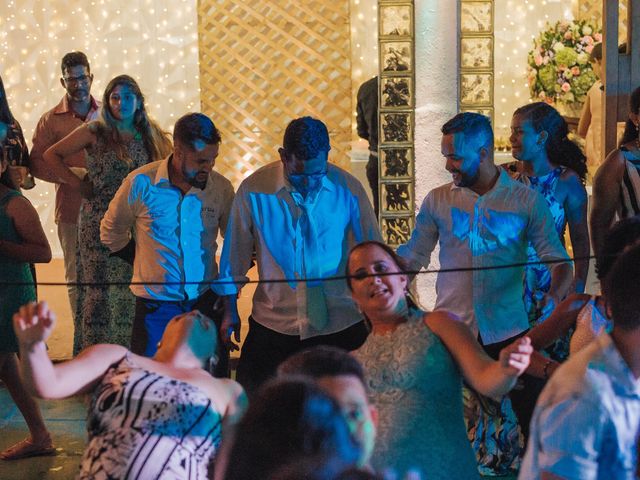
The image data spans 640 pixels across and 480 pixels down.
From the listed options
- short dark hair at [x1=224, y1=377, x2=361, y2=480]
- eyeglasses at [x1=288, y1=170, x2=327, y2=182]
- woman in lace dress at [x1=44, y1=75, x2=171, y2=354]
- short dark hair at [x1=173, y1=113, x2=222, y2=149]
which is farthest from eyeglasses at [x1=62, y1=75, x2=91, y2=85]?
short dark hair at [x1=224, y1=377, x2=361, y2=480]

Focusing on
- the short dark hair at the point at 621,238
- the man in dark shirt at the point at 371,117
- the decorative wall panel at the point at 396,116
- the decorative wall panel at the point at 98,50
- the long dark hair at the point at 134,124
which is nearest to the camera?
the short dark hair at the point at 621,238

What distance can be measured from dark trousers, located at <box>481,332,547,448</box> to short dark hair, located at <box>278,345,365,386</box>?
3.22 feet

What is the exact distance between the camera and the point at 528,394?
317cm

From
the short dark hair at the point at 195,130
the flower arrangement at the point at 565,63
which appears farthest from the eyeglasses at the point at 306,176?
the flower arrangement at the point at 565,63

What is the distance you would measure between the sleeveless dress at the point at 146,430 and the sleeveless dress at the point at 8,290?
147 centimetres

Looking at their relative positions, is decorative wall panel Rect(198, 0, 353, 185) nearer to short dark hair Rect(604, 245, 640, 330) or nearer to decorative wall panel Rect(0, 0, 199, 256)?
decorative wall panel Rect(0, 0, 199, 256)

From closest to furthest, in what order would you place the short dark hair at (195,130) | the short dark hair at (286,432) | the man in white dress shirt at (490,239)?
1. the short dark hair at (286,432)
2. the man in white dress shirt at (490,239)
3. the short dark hair at (195,130)

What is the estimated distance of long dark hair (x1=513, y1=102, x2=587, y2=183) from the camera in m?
3.61

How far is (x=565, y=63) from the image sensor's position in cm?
628

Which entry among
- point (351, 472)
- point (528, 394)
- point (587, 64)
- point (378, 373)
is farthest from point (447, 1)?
point (351, 472)

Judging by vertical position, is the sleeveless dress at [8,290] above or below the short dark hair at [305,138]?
below

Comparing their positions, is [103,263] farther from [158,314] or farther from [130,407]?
[130,407]

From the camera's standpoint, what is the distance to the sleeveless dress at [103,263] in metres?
4.22

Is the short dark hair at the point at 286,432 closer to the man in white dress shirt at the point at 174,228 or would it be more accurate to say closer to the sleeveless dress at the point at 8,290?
the man in white dress shirt at the point at 174,228
